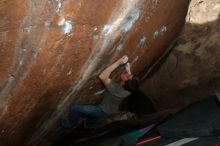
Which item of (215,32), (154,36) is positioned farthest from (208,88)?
(154,36)

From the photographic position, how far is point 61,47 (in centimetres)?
375

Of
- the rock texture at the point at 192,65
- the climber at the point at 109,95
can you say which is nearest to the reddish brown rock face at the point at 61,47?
the climber at the point at 109,95

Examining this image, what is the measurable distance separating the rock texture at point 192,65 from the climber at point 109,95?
1.61m

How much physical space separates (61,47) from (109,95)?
1413 mm

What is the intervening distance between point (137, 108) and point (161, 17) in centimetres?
280

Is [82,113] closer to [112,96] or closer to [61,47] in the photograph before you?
[112,96]

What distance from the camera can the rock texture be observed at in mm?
6316

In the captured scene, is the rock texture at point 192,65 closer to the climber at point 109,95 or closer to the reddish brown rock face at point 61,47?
the reddish brown rock face at point 61,47

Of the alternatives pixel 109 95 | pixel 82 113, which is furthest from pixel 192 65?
pixel 82 113

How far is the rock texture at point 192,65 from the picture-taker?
20.7 feet

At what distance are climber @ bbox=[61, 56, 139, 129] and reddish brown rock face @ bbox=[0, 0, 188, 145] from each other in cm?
11

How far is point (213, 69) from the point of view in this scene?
6.53 metres

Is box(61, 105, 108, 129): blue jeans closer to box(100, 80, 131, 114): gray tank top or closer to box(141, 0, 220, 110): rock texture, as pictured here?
box(100, 80, 131, 114): gray tank top

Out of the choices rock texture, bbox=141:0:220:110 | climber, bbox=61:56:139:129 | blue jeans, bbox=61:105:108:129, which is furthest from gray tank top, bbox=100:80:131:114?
rock texture, bbox=141:0:220:110
